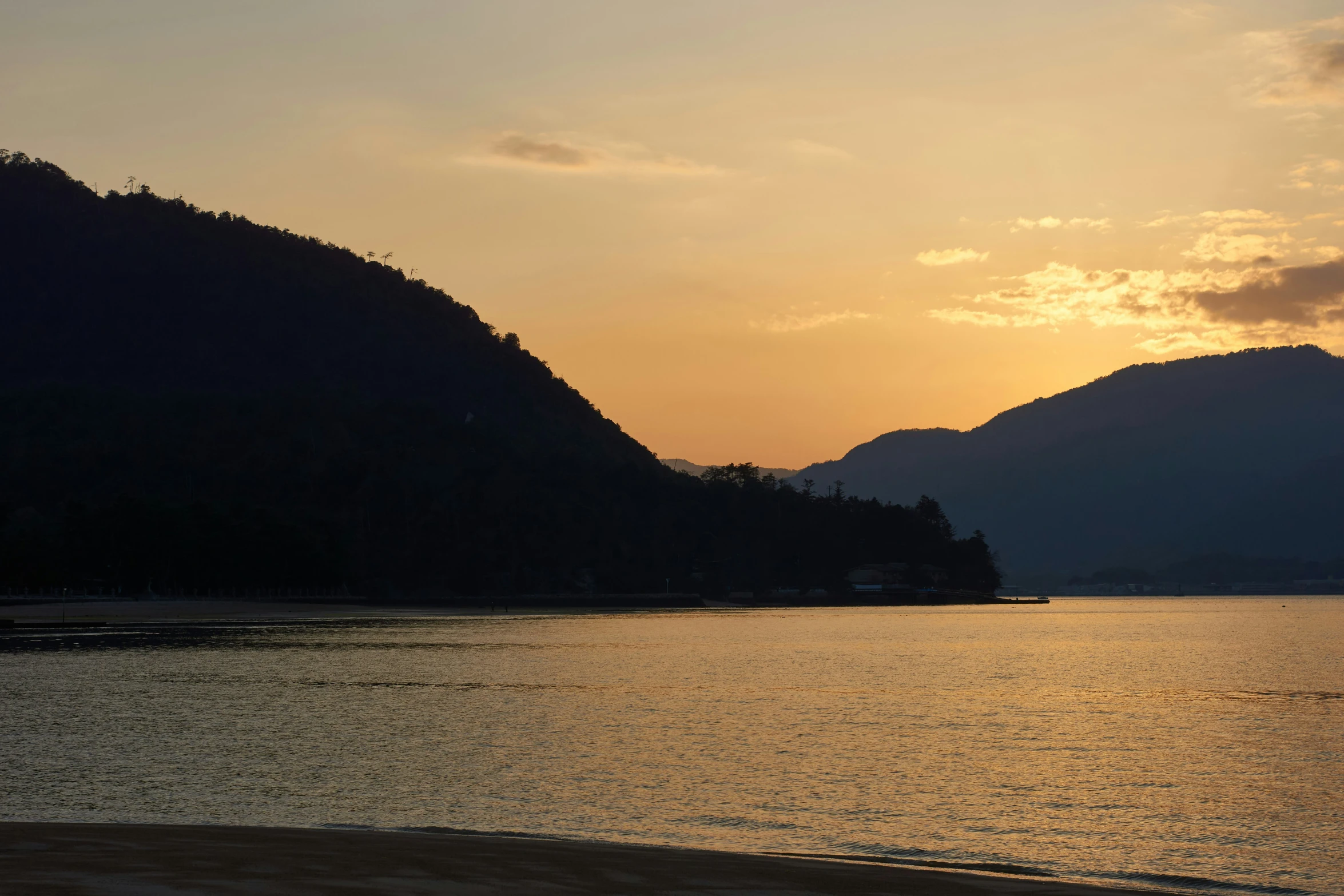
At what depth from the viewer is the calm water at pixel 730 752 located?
79.4 feet

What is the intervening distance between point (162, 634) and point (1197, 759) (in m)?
93.6

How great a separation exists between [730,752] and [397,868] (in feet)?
66.5

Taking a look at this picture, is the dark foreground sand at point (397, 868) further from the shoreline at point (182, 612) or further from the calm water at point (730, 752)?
the shoreline at point (182, 612)

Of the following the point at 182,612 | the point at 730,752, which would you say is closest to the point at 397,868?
the point at 730,752

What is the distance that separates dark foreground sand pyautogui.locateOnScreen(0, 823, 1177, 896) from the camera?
47.0 feet

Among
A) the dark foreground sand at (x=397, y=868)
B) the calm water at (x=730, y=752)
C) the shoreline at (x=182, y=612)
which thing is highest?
the dark foreground sand at (x=397, y=868)

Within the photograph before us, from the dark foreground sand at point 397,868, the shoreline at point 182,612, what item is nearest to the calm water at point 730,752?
the dark foreground sand at point 397,868

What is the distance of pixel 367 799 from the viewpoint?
1056 inches

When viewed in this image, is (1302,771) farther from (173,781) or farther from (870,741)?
(173,781)

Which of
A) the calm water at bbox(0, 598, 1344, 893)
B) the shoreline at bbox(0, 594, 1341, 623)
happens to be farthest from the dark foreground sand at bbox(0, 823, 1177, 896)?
the shoreline at bbox(0, 594, 1341, 623)

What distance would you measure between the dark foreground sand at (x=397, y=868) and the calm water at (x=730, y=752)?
313cm

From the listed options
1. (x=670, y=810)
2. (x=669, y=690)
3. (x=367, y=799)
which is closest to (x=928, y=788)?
(x=670, y=810)

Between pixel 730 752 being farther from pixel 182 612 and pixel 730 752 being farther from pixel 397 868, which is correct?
pixel 182 612

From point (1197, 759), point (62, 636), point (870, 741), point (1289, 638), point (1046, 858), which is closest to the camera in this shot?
point (1046, 858)
